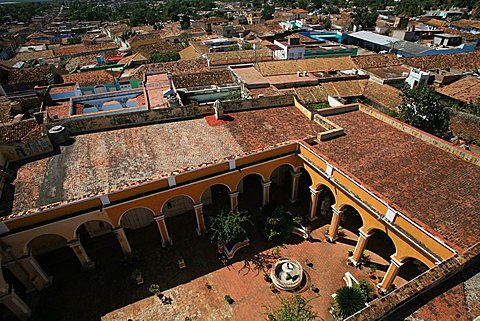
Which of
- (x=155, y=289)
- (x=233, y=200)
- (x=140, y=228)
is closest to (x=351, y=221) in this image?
(x=233, y=200)

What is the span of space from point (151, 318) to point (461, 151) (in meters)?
19.7

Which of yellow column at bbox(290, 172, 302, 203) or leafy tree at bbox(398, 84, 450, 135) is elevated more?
leafy tree at bbox(398, 84, 450, 135)

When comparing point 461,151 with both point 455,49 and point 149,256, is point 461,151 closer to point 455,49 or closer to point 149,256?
point 149,256

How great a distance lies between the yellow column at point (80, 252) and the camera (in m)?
15.4

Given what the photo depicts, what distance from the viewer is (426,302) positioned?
9430 mm

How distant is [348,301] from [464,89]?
32511 millimetres

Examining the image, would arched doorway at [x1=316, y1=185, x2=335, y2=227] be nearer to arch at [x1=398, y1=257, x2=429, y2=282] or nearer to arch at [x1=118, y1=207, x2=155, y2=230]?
arch at [x1=398, y1=257, x2=429, y2=282]

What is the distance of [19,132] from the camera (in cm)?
2108

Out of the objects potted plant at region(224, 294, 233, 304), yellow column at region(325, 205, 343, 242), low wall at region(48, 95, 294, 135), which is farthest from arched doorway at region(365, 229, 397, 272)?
low wall at region(48, 95, 294, 135)

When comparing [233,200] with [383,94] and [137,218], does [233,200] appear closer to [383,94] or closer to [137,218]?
[137,218]

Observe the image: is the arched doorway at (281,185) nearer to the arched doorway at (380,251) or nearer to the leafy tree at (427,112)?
the arched doorway at (380,251)

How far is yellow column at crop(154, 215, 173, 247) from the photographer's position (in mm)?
17016

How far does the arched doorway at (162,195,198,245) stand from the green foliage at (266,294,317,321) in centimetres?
718

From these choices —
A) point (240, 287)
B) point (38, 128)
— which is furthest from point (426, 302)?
point (38, 128)
